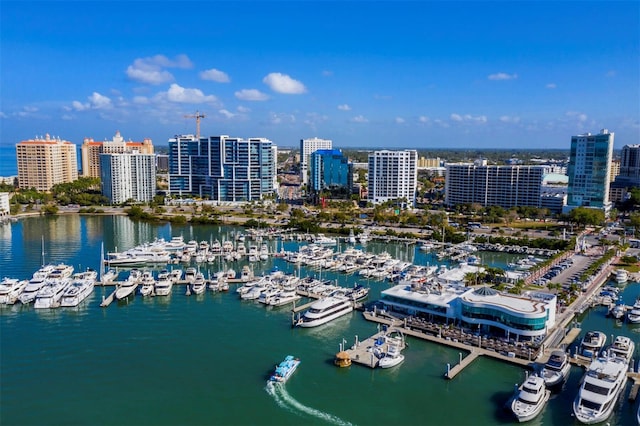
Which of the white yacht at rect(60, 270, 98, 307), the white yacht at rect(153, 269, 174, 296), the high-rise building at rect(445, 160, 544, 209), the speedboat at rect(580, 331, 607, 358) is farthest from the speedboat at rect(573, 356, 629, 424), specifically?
the high-rise building at rect(445, 160, 544, 209)

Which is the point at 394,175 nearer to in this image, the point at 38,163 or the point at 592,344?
the point at 592,344

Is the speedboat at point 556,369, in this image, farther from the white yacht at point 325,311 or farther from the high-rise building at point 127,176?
the high-rise building at point 127,176

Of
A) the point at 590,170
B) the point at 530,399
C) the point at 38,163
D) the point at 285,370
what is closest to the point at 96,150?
the point at 38,163

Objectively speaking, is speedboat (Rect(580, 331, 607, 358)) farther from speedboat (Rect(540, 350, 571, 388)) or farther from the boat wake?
the boat wake

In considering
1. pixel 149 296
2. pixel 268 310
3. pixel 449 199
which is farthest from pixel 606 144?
pixel 149 296

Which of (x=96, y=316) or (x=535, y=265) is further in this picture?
(x=535, y=265)

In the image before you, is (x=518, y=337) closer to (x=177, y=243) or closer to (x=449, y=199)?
(x=177, y=243)
